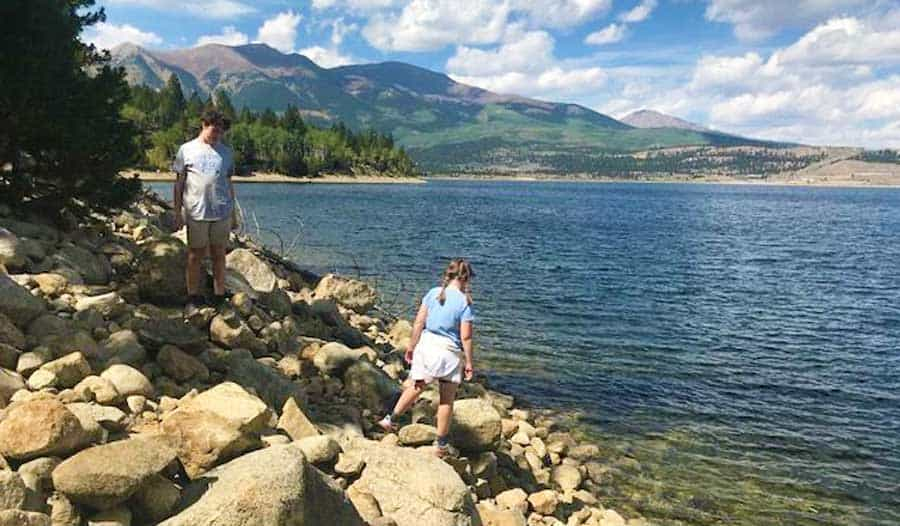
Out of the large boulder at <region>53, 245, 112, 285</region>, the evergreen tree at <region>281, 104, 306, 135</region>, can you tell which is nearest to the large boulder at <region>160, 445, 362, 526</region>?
the large boulder at <region>53, 245, 112, 285</region>

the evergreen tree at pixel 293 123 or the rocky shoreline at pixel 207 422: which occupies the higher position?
the evergreen tree at pixel 293 123

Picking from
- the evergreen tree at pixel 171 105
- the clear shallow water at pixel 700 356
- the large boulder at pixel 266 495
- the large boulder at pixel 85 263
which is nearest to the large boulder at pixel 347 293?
the clear shallow water at pixel 700 356

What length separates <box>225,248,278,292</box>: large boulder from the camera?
13547 millimetres

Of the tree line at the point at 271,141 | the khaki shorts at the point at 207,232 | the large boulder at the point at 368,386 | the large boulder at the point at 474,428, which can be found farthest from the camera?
the tree line at the point at 271,141

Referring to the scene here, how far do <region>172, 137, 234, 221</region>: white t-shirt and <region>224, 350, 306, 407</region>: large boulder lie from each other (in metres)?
2.11

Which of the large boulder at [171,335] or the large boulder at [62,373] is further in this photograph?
the large boulder at [171,335]

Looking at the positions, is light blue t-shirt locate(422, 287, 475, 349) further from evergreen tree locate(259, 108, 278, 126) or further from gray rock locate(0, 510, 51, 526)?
evergreen tree locate(259, 108, 278, 126)

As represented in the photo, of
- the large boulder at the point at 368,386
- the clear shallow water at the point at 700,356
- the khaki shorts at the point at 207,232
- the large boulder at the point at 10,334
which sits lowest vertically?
the clear shallow water at the point at 700,356

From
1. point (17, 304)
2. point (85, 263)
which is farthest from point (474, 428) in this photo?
point (85, 263)

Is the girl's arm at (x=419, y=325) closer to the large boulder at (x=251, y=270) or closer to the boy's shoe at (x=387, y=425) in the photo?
the boy's shoe at (x=387, y=425)

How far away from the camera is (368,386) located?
36.6 ft

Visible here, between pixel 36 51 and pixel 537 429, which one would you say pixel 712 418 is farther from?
pixel 36 51

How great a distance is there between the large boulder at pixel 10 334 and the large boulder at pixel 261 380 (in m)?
2.57

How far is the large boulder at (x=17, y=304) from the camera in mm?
7561
